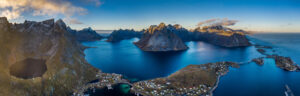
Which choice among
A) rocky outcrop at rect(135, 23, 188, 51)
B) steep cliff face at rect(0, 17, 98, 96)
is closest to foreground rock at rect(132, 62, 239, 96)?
steep cliff face at rect(0, 17, 98, 96)

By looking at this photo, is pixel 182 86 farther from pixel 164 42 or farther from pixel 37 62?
pixel 164 42

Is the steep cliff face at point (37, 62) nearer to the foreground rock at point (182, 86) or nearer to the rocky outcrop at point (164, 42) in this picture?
the foreground rock at point (182, 86)

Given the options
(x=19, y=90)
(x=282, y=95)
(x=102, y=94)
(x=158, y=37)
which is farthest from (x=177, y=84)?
(x=158, y=37)

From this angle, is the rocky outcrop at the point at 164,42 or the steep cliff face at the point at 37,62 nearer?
the steep cliff face at the point at 37,62

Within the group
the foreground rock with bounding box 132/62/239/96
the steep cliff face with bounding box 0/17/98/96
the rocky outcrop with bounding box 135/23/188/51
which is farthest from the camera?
the rocky outcrop with bounding box 135/23/188/51

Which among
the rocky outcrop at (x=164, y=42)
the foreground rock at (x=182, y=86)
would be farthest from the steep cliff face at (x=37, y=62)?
the rocky outcrop at (x=164, y=42)

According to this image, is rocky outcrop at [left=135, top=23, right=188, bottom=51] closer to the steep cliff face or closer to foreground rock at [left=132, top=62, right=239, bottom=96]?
foreground rock at [left=132, top=62, right=239, bottom=96]

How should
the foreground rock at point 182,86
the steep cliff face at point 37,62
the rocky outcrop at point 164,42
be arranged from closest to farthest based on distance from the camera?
1. the steep cliff face at point 37,62
2. the foreground rock at point 182,86
3. the rocky outcrop at point 164,42

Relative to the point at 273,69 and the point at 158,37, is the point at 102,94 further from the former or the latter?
the point at 158,37

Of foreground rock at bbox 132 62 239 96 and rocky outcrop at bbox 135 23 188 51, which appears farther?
rocky outcrop at bbox 135 23 188 51
